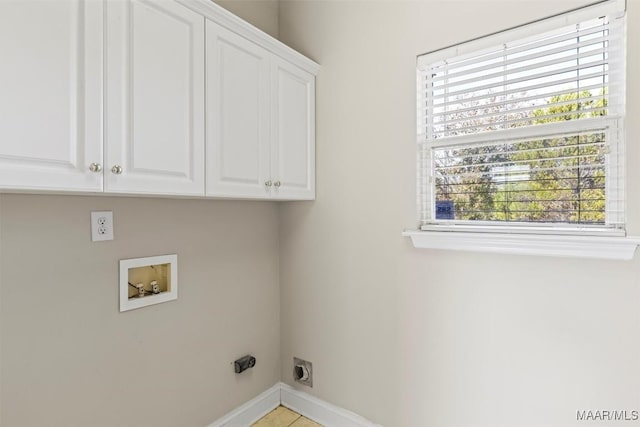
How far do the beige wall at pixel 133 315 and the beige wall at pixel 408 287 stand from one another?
251 millimetres

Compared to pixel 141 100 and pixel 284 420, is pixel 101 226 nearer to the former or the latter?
pixel 141 100

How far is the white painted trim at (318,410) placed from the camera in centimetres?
189

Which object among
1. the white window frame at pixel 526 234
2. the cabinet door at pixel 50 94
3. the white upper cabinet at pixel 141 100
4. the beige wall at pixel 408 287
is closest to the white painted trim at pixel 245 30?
the white upper cabinet at pixel 141 100

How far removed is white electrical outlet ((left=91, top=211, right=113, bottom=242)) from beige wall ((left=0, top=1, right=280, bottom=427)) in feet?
0.08

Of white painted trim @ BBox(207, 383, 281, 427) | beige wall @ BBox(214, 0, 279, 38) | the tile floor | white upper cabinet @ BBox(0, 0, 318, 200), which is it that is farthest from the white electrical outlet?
the tile floor

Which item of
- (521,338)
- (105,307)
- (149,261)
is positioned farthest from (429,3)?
A: (105,307)

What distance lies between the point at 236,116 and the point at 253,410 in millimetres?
1621

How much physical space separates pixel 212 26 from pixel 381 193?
1.05 meters

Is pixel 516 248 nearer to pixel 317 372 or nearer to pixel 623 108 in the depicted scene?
pixel 623 108

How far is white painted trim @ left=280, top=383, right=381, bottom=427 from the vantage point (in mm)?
1892

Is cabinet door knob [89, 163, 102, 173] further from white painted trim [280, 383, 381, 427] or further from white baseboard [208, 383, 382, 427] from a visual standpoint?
white painted trim [280, 383, 381, 427]

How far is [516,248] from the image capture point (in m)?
1.41

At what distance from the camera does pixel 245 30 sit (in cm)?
155
